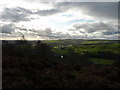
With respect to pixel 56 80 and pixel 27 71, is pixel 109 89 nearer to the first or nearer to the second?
pixel 56 80

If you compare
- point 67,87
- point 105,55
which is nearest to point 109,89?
point 67,87

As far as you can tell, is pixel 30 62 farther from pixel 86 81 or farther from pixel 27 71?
pixel 86 81

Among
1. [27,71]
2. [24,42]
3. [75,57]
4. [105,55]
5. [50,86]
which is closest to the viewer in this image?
[50,86]

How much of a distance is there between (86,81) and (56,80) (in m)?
1.95

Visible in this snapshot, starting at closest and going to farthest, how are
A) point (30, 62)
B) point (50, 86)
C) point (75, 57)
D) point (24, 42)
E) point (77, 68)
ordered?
point (50, 86) < point (30, 62) < point (77, 68) < point (75, 57) < point (24, 42)

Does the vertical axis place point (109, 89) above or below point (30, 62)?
below

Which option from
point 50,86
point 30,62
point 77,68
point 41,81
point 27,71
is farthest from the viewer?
point 77,68

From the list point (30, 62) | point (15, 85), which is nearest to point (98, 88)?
point (15, 85)

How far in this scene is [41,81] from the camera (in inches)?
378

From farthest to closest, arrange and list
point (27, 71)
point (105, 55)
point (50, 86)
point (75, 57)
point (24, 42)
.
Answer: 1. point (105, 55)
2. point (24, 42)
3. point (75, 57)
4. point (27, 71)
5. point (50, 86)

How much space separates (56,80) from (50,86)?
0.95 meters

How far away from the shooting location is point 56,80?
32.4 ft

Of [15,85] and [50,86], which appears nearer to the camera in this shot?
[15,85]

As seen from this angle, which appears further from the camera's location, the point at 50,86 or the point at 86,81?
the point at 86,81
